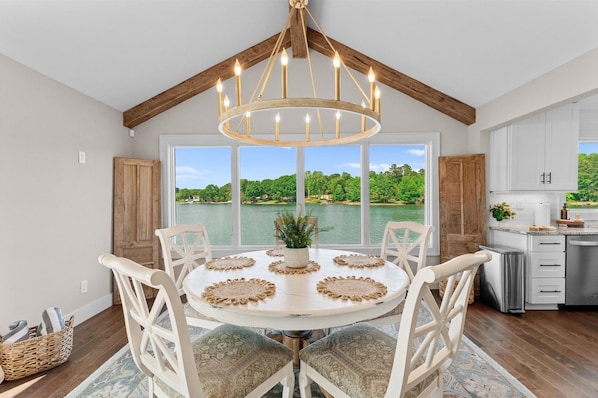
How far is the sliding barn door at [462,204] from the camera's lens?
11.9 feet

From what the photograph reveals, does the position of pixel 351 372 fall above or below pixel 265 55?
below

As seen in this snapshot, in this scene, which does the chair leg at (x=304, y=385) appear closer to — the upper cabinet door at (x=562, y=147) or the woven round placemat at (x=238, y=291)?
the woven round placemat at (x=238, y=291)

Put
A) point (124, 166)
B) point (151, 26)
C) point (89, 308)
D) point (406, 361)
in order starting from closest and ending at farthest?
point (406, 361) < point (151, 26) < point (89, 308) < point (124, 166)

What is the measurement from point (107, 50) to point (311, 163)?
8.19ft

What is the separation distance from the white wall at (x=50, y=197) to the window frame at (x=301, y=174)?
66 cm

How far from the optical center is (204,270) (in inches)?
76.5

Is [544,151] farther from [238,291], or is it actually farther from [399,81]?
[238,291]

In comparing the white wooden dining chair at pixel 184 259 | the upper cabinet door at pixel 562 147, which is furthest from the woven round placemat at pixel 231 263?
the upper cabinet door at pixel 562 147

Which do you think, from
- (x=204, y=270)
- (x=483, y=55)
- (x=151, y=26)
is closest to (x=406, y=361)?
(x=204, y=270)

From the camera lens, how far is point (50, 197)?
103 inches

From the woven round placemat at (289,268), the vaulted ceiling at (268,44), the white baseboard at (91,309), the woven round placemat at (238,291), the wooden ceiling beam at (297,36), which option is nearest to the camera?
the woven round placemat at (238,291)

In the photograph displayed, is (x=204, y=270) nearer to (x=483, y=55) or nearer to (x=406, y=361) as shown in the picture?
(x=406, y=361)

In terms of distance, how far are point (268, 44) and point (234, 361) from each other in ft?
11.5

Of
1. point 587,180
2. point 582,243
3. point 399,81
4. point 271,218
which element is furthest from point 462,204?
point 271,218
